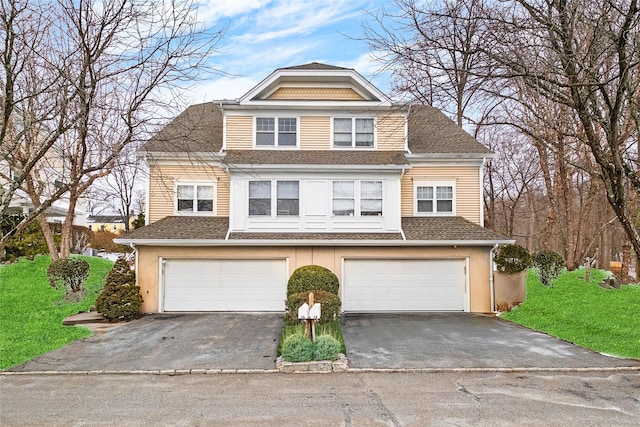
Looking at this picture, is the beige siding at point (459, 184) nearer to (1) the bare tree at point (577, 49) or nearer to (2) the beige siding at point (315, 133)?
(2) the beige siding at point (315, 133)

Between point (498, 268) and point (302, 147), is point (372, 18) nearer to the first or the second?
point (302, 147)

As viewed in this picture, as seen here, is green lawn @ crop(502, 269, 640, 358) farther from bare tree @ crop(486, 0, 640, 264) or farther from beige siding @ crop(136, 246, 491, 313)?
bare tree @ crop(486, 0, 640, 264)

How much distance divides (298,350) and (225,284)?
22.9 ft

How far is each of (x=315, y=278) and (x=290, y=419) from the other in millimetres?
6848

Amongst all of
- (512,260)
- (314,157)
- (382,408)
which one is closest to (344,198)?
(314,157)

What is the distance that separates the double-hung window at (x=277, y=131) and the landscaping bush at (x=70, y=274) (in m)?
7.51

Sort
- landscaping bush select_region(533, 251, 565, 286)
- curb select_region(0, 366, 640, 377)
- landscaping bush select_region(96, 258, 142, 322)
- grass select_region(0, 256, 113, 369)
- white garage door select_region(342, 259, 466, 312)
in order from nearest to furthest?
1. curb select_region(0, 366, 640, 377)
2. grass select_region(0, 256, 113, 369)
3. landscaping bush select_region(96, 258, 142, 322)
4. white garage door select_region(342, 259, 466, 312)
5. landscaping bush select_region(533, 251, 565, 286)

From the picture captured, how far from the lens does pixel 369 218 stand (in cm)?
1499

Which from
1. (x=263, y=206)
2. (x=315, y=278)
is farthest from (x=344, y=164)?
(x=315, y=278)

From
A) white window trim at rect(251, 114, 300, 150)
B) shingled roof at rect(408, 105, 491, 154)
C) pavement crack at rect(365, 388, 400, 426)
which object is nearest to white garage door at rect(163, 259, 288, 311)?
white window trim at rect(251, 114, 300, 150)

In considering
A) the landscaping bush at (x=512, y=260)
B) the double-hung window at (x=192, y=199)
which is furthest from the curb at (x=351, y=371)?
the double-hung window at (x=192, y=199)

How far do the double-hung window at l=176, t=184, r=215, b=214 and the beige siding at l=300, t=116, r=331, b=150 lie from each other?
3.78 m

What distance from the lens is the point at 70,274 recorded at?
1552 cm

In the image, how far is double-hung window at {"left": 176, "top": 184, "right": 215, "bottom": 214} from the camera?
1600 centimetres
